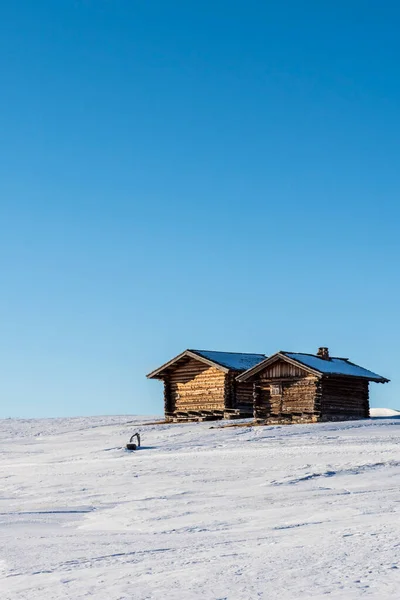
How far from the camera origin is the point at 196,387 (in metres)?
46.6

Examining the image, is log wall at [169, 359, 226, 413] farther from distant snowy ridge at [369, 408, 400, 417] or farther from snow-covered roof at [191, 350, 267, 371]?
distant snowy ridge at [369, 408, 400, 417]

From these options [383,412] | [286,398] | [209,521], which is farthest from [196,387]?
[209,521]

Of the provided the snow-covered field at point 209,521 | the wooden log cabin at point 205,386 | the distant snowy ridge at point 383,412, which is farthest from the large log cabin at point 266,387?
the distant snowy ridge at point 383,412

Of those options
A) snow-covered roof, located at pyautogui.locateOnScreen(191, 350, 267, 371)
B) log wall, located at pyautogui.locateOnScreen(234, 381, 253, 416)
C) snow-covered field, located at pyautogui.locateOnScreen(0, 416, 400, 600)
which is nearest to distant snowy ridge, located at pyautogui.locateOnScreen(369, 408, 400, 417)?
snow-covered roof, located at pyautogui.locateOnScreen(191, 350, 267, 371)

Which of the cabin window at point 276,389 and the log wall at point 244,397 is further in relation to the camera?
the log wall at point 244,397

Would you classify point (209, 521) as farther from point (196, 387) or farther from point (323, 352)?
point (196, 387)

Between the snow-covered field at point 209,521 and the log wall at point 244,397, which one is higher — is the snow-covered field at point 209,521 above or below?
below

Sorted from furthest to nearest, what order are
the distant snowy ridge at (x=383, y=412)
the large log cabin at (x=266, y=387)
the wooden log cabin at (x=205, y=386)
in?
the distant snowy ridge at (x=383, y=412) → the wooden log cabin at (x=205, y=386) → the large log cabin at (x=266, y=387)

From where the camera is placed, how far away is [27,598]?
24.9 feet

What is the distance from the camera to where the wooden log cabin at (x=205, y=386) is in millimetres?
45094

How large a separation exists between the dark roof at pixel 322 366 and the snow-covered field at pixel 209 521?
958cm

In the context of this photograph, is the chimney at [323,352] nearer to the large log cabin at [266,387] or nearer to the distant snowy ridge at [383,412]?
the large log cabin at [266,387]

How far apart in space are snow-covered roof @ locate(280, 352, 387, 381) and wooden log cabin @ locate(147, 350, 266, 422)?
17.3 feet

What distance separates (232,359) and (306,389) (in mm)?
8489
